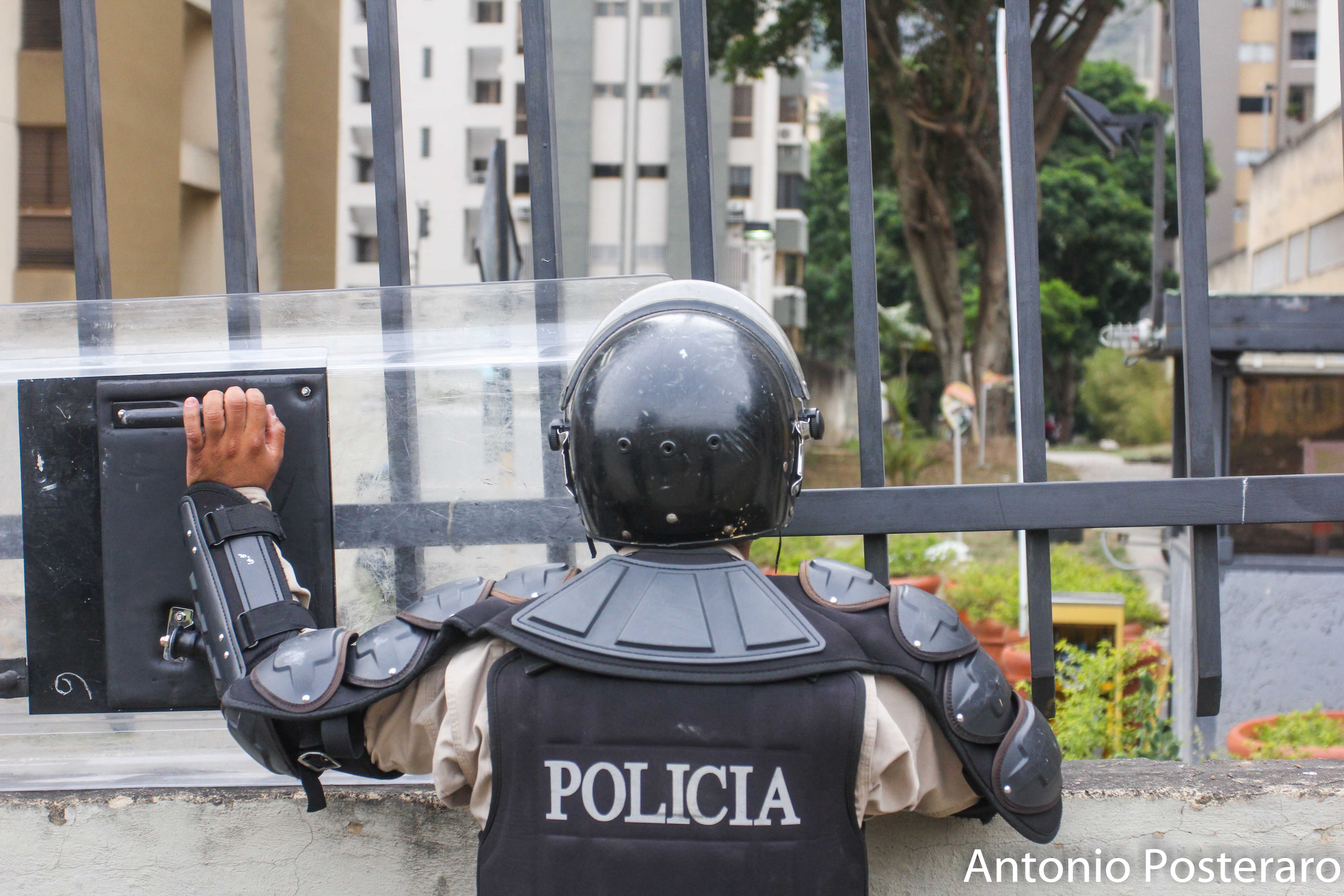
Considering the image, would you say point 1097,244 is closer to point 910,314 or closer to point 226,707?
point 910,314

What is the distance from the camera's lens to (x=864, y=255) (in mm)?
1991

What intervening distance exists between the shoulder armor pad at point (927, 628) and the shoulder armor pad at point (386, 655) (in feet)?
2.09

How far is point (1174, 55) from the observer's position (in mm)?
2000

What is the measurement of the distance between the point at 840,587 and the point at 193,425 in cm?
105

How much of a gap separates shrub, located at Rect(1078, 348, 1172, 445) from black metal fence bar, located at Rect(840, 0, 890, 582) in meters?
32.9

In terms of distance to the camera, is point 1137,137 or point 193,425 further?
point 1137,137

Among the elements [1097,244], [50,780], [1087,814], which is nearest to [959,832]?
[1087,814]

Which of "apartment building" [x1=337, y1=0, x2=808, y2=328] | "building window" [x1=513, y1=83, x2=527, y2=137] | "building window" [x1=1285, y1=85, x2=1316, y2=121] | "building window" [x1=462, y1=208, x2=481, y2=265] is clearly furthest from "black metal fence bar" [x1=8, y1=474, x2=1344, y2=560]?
"building window" [x1=1285, y1=85, x2=1316, y2=121]

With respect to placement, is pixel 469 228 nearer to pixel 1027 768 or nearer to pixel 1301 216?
pixel 1027 768

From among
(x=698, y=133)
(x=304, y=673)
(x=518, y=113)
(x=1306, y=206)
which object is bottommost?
(x=304, y=673)

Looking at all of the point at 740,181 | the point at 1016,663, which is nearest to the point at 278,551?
the point at 1016,663

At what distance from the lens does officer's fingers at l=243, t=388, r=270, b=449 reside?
5.72ft

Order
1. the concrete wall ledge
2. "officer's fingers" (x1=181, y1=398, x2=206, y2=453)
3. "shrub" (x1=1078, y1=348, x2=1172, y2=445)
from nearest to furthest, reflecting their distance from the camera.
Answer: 1. "officer's fingers" (x1=181, y1=398, x2=206, y2=453)
2. the concrete wall ledge
3. "shrub" (x1=1078, y1=348, x2=1172, y2=445)

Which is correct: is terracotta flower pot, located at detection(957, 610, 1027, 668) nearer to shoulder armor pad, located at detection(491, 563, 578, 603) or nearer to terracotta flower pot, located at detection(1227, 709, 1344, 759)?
terracotta flower pot, located at detection(1227, 709, 1344, 759)
